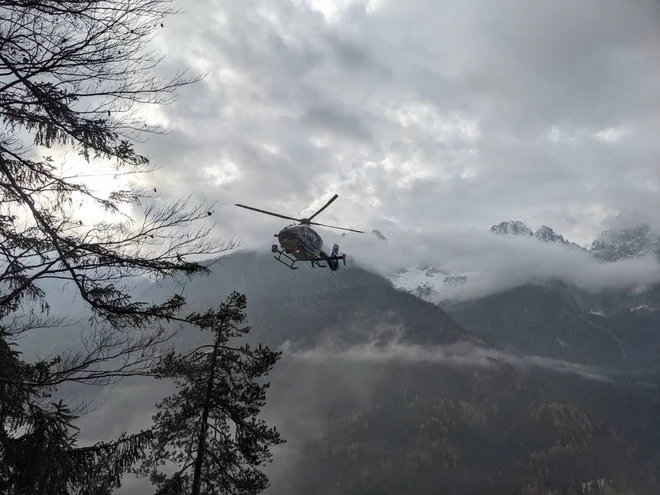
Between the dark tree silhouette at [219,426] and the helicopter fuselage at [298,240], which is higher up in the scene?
the helicopter fuselage at [298,240]

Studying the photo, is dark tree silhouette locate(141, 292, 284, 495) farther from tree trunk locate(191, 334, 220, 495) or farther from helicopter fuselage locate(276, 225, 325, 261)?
helicopter fuselage locate(276, 225, 325, 261)

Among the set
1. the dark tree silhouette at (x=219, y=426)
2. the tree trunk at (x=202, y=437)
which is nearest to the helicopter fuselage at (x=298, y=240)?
the dark tree silhouette at (x=219, y=426)

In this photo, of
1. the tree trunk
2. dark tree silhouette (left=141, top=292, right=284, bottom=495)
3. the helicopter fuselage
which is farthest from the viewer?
the helicopter fuselage

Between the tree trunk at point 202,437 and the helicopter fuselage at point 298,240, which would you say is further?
the helicopter fuselage at point 298,240

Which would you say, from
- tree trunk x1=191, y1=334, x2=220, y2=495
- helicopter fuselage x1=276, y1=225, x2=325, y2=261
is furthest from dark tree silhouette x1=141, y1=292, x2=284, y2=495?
helicopter fuselage x1=276, y1=225, x2=325, y2=261

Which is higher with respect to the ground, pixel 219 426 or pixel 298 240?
pixel 298 240

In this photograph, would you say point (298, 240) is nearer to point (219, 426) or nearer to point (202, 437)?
point (219, 426)

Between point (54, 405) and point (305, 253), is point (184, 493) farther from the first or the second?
point (305, 253)

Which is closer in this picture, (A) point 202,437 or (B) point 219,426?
(A) point 202,437

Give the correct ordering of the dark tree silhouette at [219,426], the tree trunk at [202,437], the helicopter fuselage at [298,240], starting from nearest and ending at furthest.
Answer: the tree trunk at [202,437] → the dark tree silhouette at [219,426] → the helicopter fuselage at [298,240]

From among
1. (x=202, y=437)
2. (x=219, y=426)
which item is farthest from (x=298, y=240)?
(x=202, y=437)

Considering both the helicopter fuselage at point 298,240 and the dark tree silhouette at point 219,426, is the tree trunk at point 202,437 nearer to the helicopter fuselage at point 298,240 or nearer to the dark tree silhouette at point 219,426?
the dark tree silhouette at point 219,426

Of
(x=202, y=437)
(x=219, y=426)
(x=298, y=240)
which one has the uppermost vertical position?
(x=298, y=240)
